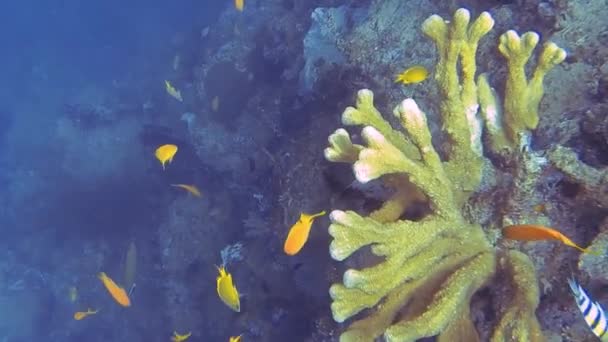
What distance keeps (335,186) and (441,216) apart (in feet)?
5.98

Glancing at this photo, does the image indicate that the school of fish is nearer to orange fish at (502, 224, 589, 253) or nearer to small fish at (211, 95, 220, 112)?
orange fish at (502, 224, 589, 253)

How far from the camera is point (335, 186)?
452cm

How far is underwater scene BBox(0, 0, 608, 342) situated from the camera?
2660mm

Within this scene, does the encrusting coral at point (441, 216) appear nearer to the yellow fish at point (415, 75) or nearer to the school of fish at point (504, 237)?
the school of fish at point (504, 237)

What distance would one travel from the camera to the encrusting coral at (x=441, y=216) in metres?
2.57

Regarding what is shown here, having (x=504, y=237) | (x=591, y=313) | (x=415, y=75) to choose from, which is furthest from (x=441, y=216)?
(x=415, y=75)

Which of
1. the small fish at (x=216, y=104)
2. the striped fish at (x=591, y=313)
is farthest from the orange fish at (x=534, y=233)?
the small fish at (x=216, y=104)

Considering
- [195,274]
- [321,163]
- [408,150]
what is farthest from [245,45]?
[408,150]

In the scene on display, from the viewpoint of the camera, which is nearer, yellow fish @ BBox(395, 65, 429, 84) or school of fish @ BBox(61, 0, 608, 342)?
school of fish @ BBox(61, 0, 608, 342)

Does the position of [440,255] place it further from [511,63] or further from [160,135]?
[160,135]

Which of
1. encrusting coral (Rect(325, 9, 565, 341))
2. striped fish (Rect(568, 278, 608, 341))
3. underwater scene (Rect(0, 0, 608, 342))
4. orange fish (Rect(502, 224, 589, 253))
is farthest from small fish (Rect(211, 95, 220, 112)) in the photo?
striped fish (Rect(568, 278, 608, 341))

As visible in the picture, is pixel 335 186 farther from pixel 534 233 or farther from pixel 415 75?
pixel 534 233

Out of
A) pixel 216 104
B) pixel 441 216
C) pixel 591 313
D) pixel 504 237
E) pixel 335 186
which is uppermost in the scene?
pixel 591 313

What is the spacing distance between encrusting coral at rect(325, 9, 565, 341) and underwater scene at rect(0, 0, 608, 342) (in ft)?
0.04
